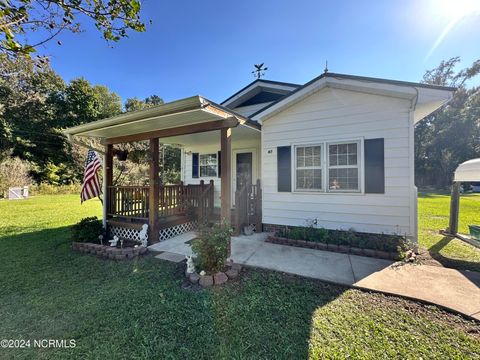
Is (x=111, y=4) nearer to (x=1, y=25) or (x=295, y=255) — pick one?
(x=1, y=25)

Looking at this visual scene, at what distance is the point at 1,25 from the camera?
202cm

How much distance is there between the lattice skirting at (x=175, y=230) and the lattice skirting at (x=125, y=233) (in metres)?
0.63

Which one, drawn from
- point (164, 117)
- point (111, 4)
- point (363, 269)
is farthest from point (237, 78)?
point (363, 269)

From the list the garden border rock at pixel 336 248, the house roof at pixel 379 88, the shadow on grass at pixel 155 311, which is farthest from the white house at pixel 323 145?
the shadow on grass at pixel 155 311

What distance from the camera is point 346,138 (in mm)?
5082

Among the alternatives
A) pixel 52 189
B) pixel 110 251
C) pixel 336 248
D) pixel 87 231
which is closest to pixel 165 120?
pixel 110 251

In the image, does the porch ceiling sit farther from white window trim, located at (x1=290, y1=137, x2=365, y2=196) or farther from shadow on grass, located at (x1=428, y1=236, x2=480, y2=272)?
shadow on grass, located at (x1=428, y1=236, x2=480, y2=272)

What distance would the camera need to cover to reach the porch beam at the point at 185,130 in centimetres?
441

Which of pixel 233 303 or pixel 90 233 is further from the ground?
pixel 90 233

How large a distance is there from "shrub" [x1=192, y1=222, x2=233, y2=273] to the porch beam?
2.22 meters

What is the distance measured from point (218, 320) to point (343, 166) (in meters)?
4.40

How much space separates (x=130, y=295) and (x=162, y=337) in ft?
3.76

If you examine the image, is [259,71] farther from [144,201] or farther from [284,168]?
[144,201]

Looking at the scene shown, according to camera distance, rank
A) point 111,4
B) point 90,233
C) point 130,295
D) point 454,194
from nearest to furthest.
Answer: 1. point 111,4
2. point 130,295
3. point 90,233
4. point 454,194
